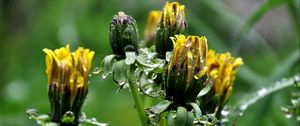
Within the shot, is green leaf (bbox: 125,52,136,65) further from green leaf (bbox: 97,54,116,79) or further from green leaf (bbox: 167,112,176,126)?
green leaf (bbox: 167,112,176,126)

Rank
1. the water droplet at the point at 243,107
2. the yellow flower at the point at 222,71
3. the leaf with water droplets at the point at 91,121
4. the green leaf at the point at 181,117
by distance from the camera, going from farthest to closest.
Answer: the water droplet at the point at 243,107, the yellow flower at the point at 222,71, the leaf with water droplets at the point at 91,121, the green leaf at the point at 181,117

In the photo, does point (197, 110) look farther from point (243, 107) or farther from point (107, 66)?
point (243, 107)

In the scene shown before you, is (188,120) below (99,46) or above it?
below

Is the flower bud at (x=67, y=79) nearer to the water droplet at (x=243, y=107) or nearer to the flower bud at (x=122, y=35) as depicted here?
the flower bud at (x=122, y=35)

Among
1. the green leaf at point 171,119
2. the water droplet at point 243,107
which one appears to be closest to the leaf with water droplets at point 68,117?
the green leaf at point 171,119

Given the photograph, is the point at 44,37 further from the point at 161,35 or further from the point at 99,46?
the point at 161,35

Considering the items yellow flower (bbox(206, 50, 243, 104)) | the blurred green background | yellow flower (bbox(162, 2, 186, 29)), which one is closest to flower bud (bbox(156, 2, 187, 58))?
yellow flower (bbox(162, 2, 186, 29))

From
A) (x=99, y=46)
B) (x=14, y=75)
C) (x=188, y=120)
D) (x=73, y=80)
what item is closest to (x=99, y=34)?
(x=99, y=46)
